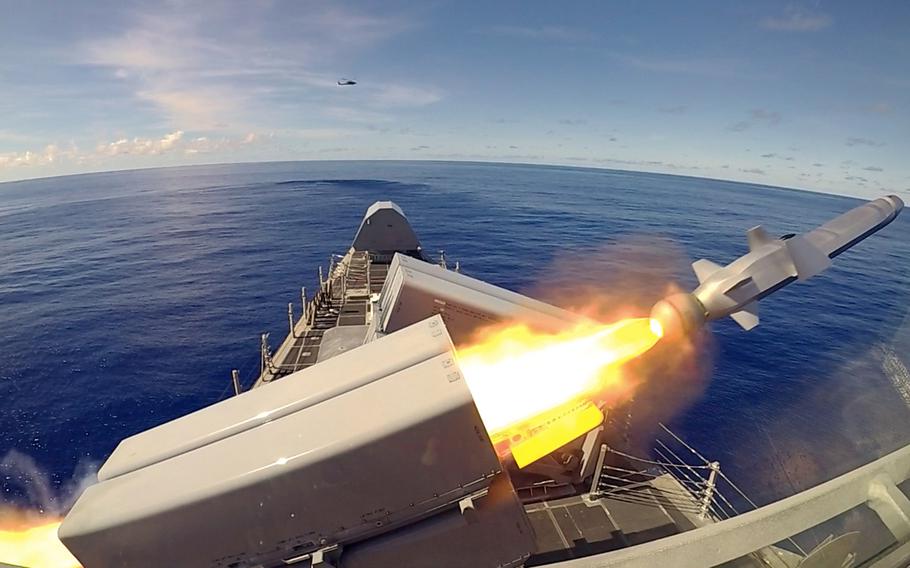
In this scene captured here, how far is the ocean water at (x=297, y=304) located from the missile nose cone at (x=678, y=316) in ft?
49.4

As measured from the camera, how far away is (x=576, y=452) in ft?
44.0

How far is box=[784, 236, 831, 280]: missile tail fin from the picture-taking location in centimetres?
1211

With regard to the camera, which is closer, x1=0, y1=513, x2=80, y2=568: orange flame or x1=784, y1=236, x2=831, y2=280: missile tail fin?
x1=0, y1=513, x2=80, y2=568: orange flame

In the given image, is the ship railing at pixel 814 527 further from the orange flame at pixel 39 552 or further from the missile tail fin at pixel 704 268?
the orange flame at pixel 39 552

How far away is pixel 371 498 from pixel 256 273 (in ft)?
183

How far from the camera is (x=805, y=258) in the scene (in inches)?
484

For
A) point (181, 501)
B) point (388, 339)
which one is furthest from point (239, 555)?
point (388, 339)

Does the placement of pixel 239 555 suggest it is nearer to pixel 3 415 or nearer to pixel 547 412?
pixel 547 412

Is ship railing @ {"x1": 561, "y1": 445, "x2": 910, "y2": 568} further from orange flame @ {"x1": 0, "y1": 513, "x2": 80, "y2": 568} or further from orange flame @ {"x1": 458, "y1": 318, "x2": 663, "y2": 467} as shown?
orange flame @ {"x1": 0, "y1": 513, "x2": 80, "y2": 568}

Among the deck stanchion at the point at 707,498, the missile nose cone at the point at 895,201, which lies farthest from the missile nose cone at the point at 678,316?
the missile nose cone at the point at 895,201

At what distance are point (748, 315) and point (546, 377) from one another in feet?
23.0

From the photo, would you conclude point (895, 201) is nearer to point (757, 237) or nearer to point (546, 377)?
point (757, 237)

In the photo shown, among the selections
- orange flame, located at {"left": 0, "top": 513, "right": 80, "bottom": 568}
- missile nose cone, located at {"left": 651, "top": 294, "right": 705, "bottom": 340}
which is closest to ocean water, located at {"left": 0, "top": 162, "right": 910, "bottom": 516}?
orange flame, located at {"left": 0, "top": 513, "right": 80, "bottom": 568}

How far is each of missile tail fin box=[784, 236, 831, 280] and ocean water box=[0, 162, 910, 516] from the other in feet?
46.9
